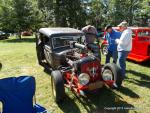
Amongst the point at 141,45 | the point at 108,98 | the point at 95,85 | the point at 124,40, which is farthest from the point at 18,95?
the point at 141,45

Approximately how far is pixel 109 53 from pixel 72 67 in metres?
2.72

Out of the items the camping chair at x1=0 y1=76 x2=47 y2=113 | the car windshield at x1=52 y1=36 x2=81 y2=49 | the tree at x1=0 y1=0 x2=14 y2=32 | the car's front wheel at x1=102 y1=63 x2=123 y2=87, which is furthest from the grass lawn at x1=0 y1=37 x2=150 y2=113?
the tree at x1=0 y1=0 x2=14 y2=32

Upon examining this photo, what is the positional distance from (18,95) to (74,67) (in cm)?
251

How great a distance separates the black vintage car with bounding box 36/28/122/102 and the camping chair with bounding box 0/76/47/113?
1760 millimetres

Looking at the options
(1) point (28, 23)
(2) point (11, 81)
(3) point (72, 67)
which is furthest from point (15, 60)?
(1) point (28, 23)

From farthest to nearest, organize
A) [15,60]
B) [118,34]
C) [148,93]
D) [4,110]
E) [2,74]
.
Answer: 1. [15,60]
2. [2,74]
3. [118,34]
4. [148,93]
5. [4,110]

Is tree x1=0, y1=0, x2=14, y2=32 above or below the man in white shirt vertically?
above

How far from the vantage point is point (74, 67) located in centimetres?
715

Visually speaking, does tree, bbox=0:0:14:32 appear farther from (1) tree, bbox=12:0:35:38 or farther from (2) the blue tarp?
(2) the blue tarp

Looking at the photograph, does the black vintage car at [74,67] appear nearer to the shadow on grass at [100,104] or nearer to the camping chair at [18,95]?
the shadow on grass at [100,104]

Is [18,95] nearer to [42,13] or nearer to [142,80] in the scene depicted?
[142,80]

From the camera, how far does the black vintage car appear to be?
268 inches

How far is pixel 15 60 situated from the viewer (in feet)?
44.5

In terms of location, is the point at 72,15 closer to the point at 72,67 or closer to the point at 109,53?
the point at 109,53
